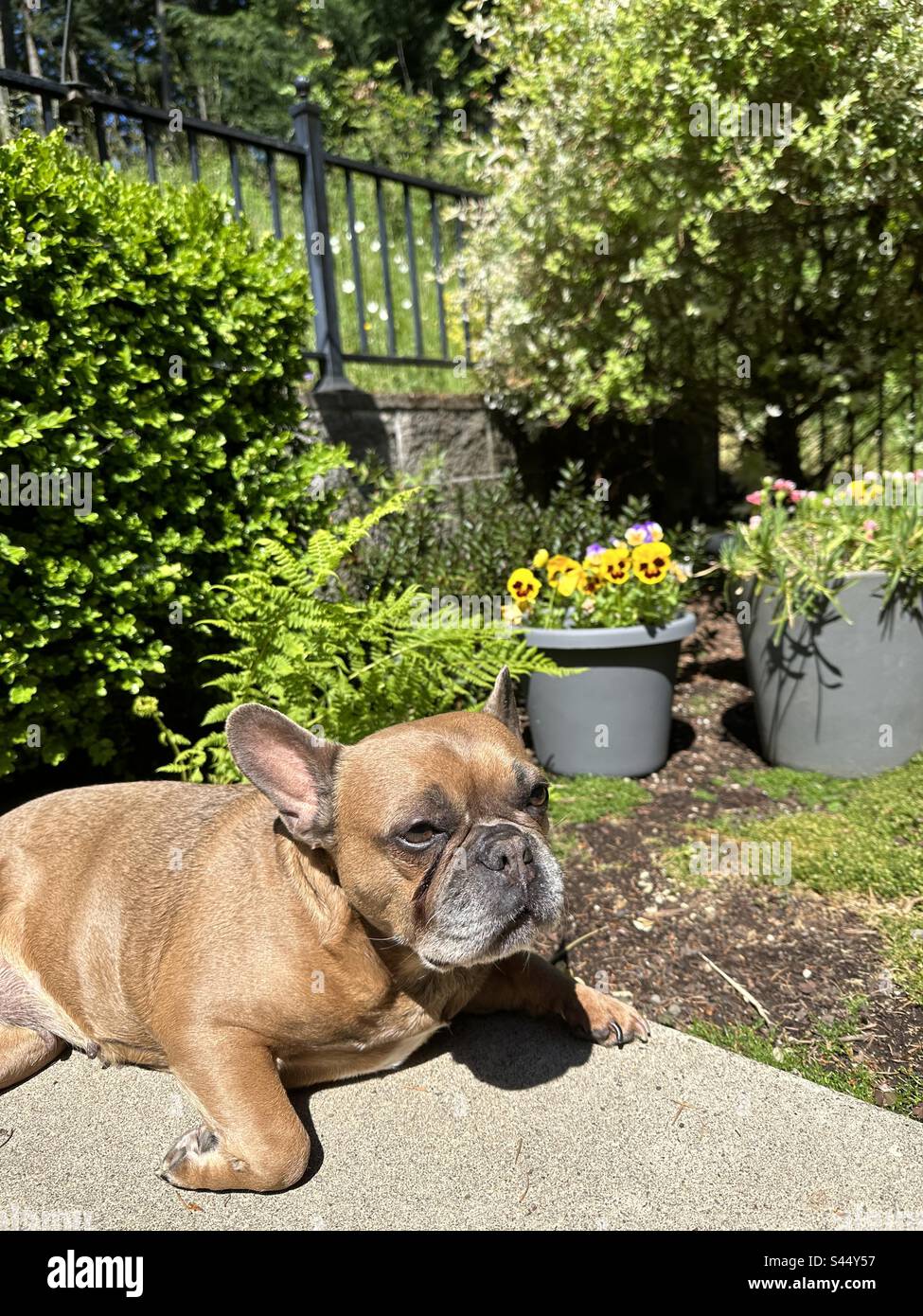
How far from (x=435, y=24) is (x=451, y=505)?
1283 cm

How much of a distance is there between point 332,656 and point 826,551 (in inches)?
98.3

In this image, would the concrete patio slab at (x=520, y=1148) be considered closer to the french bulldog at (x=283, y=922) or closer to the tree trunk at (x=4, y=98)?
the french bulldog at (x=283, y=922)

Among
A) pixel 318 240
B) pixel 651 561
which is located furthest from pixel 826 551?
pixel 318 240

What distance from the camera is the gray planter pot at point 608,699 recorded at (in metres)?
4.75

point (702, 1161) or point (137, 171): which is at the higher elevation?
point (137, 171)

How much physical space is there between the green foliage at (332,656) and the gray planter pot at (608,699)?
69cm

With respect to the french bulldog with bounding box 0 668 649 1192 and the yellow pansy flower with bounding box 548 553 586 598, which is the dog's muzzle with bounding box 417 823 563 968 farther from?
the yellow pansy flower with bounding box 548 553 586 598

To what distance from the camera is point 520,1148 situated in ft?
8.16

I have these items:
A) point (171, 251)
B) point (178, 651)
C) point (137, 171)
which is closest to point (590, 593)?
point (178, 651)

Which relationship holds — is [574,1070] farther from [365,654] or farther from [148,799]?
[365,654]

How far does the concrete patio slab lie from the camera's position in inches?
88.7

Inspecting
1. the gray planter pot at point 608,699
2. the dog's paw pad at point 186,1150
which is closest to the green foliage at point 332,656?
the gray planter pot at point 608,699

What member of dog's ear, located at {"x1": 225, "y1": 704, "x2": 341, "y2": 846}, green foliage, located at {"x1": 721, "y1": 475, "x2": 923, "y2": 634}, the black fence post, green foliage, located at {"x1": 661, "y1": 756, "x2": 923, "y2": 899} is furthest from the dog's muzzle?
the black fence post
